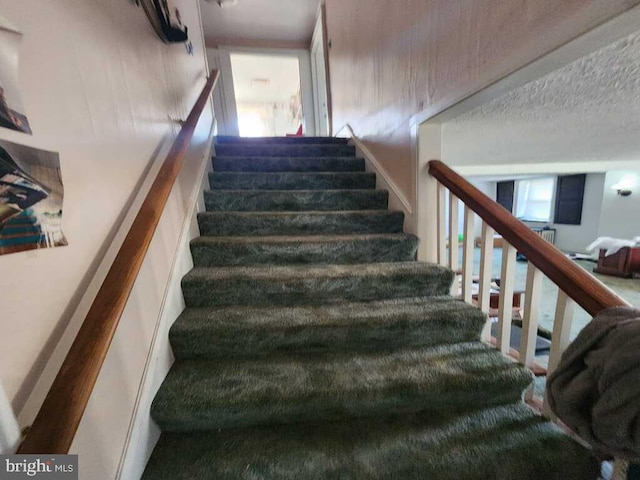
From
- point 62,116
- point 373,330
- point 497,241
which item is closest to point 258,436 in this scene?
point 373,330

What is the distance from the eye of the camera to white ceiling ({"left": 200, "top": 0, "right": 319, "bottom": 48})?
3377mm

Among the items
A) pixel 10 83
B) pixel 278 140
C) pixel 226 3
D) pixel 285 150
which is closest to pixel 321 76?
pixel 226 3

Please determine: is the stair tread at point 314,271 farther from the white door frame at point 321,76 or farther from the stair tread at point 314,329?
the white door frame at point 321,76

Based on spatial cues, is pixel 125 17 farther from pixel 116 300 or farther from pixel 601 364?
pixel 601 364

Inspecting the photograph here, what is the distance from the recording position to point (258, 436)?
91cm

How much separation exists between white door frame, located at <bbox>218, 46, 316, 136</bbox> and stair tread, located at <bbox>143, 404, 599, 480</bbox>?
175 inches

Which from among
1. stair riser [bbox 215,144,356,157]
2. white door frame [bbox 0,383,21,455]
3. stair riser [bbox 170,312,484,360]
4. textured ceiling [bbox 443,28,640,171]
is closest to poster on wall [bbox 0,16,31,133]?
white door frame [bbox 0,383,21,455]

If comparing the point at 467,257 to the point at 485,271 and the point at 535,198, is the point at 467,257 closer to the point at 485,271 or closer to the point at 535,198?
the point at 485,271

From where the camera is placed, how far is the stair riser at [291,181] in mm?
2061

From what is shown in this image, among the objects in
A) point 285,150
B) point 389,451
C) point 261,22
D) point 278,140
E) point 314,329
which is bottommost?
point 389,451

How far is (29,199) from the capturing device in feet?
1.77

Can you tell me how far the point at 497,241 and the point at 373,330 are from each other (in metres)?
6.65

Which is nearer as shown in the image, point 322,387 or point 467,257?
point 322,387

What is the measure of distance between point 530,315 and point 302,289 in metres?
0.99
